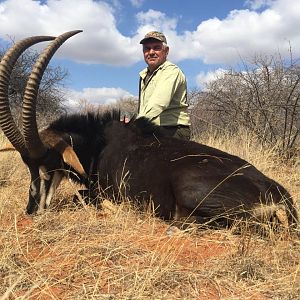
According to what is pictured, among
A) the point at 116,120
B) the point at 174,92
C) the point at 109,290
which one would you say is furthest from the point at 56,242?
the point at 174,92

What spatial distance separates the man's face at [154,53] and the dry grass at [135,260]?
2251 mm

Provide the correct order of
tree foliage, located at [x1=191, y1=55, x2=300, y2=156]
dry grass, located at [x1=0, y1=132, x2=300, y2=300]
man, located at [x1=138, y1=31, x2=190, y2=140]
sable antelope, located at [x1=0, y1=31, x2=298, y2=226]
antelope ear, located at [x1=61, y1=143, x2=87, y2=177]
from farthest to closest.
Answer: tree foliage, located at [x1=191, y1=55, x2=300, y2=156] → man, located at [x1=138, y1=31, x2=190, y2=140] → antelope ear, located at [x1=61, y1=143, x2=87, y2=177] → sable antelope, located at [x1=0, y1=31, x2=298, y2=226] → dry grass, located at [x1=0, y1=132, x2=300, y2=300]

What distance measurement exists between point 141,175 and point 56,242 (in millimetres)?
1293

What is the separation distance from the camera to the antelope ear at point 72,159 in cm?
429

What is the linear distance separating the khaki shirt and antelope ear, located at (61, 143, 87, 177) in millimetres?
1085

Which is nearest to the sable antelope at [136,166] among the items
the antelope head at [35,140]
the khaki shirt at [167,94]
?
the antelope head at [35,140]

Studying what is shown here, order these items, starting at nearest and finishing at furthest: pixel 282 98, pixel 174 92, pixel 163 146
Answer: pixel 163 146
pixel 174 92
pixel 282 98

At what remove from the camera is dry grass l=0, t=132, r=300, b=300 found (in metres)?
2.43

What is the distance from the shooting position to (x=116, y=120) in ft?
16.3

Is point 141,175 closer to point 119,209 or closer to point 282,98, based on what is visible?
point 119,209

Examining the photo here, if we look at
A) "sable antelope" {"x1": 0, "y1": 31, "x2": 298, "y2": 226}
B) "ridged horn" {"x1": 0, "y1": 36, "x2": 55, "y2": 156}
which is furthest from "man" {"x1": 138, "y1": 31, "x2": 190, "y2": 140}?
"ridged horn" {"x1": 0, "y1": 36, "x2": 55, "y2": 156}

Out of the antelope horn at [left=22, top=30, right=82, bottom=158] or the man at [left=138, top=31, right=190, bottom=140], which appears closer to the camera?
the antelope horn at [left=22, top=30, right=82, bottom=158]

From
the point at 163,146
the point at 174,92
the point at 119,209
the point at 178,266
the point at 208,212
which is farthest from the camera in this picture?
the point at 174,92

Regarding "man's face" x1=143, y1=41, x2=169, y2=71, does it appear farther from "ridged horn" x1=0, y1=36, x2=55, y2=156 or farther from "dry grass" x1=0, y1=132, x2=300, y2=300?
"dry grass" x1=0, y1=132, x2=300, y2=300
